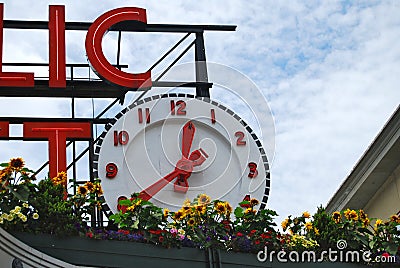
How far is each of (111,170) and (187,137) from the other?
5.18 ft

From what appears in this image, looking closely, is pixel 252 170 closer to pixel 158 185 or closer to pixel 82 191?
pixel 158 185

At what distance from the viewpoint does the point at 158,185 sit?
12.6 m

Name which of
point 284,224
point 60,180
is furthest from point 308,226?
point 60,180

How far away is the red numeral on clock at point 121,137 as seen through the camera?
1266 centimetres

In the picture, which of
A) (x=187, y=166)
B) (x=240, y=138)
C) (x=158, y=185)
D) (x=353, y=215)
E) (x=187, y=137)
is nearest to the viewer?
(x=353, y=215)

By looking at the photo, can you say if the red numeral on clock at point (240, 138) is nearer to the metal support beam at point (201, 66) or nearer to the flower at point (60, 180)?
the metal support beam at point (201, 66)

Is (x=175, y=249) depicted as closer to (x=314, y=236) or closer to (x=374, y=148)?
(x=314, y=236)

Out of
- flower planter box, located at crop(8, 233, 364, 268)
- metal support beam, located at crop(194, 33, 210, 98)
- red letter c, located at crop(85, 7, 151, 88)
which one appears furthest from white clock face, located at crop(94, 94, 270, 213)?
flower planter box, located at crop(8, 233, 364, 268)

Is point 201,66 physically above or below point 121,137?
above

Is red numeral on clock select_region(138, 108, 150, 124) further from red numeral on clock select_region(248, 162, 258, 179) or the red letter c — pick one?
red numeral on clock select_region(248, 162, 258, 179)

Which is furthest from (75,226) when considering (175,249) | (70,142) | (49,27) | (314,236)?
(49,27)

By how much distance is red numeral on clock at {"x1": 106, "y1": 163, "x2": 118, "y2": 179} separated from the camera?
486 inches

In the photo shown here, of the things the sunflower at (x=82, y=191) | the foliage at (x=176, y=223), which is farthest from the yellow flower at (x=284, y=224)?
the sunflower at (x=82, y=191)

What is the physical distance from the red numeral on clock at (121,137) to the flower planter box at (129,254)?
4.11 meters
